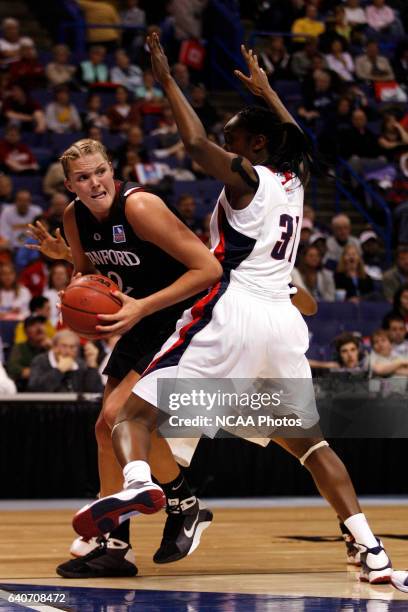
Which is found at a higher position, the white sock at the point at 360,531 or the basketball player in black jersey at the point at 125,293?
the basketball player in black jersey at the point at 125,293

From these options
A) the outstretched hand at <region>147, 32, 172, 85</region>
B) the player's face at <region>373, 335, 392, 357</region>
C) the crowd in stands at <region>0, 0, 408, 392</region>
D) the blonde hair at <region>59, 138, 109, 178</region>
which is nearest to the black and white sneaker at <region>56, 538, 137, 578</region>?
the blonde hair at <region>59, 138, 109, 178</region>

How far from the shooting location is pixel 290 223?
210 inches

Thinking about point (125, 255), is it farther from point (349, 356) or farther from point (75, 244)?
point (349, 356)

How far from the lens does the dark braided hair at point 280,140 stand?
5.38 metres

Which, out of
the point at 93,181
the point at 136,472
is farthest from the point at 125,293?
the point at 136,472

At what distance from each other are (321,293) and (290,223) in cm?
740

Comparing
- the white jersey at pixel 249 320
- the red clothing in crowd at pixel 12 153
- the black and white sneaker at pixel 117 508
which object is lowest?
the black and white sneaker at pixel 117 508

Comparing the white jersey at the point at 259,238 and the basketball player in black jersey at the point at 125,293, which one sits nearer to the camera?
the white jersey at the point at 259,238

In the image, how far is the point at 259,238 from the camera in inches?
206

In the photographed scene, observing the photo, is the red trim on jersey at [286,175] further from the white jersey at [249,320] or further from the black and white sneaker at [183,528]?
the black and white sneaker at [183,528]

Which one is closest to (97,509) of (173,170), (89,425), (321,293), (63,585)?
(63,585)

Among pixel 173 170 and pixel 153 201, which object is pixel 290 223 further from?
pixel 173 170

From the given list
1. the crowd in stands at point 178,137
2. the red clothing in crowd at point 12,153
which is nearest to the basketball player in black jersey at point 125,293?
the crowd in stands at point 178,137

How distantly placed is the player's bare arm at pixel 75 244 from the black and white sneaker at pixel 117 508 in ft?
4.22
